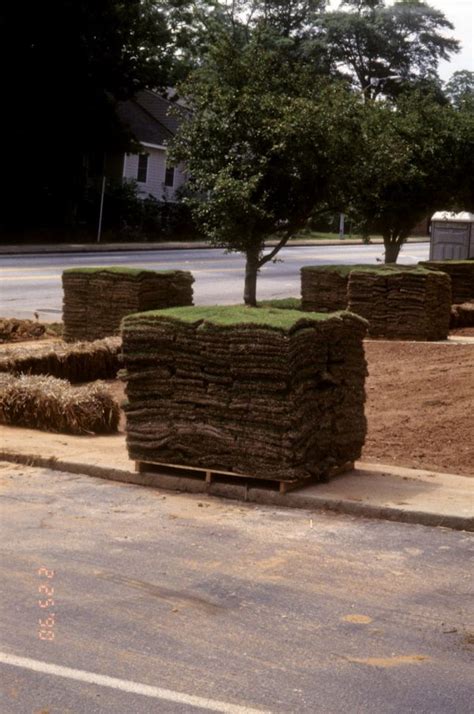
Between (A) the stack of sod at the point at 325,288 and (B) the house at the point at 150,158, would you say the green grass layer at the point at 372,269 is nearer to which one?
(A) the stack of sod at the point at 325,288

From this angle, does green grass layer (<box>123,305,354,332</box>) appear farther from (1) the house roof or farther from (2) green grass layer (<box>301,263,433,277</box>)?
(1) the house roof

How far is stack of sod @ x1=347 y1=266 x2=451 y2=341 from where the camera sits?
726 inches

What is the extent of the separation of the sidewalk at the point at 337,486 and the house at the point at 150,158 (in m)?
48.6

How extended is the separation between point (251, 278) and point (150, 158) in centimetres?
4091

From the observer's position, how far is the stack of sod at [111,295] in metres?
16.3

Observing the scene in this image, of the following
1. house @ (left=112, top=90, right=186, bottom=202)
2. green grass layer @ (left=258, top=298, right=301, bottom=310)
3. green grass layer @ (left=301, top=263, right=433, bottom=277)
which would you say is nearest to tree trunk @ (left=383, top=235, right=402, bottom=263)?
green grass layer @ (left=258, top=298, right=301, bottom=310)

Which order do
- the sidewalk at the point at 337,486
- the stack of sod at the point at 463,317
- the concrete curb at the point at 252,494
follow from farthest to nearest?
the stack of sod at the point at 463,317 → the sidewalk at the point at 337,486 → the concrete curb at the point at 252,494

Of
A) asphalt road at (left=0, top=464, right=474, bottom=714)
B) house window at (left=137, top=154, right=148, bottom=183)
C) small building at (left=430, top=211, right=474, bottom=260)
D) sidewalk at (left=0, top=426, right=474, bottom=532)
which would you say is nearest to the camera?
asphalt road at (left=0, top=464, right=474, bottom=714)

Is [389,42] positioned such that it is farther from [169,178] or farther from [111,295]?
[111,295]

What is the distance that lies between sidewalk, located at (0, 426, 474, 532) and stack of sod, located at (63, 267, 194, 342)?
5.67 metres

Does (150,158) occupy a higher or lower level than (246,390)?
higher

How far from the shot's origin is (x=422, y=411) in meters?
12.4

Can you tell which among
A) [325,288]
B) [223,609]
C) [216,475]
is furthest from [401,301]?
[223,609]

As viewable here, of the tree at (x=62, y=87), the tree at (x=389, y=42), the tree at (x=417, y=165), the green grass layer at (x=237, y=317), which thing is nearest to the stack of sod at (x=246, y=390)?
the green grass layer at (x=237, y=317)
